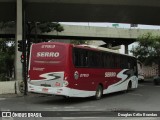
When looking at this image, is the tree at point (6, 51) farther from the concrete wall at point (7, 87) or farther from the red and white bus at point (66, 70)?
the red and white bus at point (66, 70)

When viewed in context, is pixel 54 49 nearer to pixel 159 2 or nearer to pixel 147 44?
pixel 159 2

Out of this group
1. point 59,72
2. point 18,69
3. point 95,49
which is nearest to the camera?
point 59,72

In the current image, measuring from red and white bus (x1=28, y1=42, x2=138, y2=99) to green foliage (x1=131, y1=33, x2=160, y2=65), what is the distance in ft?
96.9

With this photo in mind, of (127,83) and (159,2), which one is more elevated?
(159,2)

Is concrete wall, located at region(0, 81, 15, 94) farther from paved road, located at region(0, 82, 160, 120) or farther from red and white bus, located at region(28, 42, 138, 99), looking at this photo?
red and white bus, located at region(28, 42, 138, 99)

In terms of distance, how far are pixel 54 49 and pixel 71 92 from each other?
221 cm

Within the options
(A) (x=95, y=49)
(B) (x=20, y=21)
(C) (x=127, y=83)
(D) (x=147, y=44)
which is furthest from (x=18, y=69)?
(D) (x=147, y=44)

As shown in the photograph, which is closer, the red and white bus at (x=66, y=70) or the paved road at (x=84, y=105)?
the paved road at (x=84, y=105)

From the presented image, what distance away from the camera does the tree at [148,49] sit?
51.2 m

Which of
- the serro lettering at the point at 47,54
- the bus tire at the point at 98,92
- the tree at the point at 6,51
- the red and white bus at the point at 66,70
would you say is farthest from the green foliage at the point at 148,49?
the serro lettering at the point at 47,54

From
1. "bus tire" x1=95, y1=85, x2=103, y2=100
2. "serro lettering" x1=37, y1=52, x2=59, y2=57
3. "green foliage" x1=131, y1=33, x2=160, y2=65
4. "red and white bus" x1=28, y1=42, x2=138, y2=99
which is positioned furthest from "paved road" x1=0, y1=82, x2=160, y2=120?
"green foliage" x1=131, y1=33, x2=160, y2=65

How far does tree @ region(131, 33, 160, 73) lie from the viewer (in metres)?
51.2

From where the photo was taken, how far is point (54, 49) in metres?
19.7

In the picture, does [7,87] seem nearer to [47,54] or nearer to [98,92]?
[98,92]
